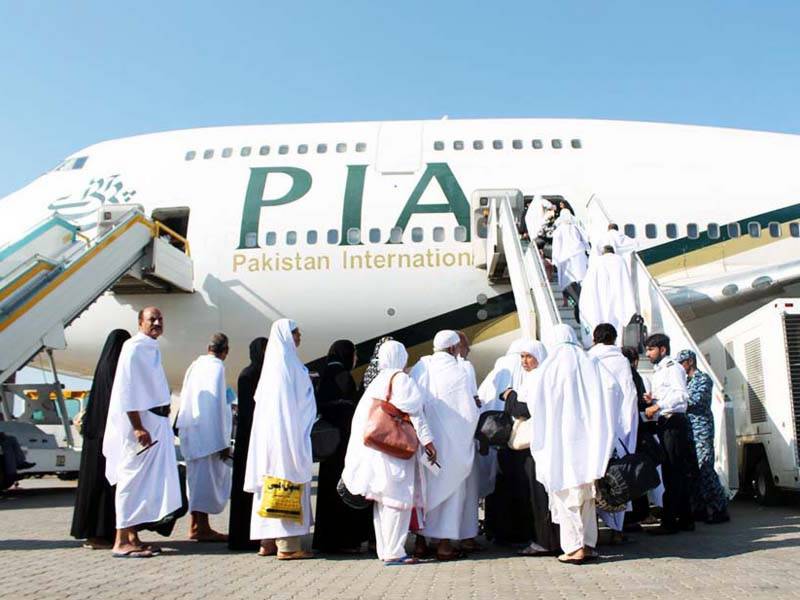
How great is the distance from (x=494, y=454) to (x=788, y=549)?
219 centimetres

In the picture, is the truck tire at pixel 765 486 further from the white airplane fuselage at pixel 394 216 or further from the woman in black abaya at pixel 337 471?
the woman in black abaya at pixel 337 471

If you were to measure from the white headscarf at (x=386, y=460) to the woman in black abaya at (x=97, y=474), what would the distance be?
197 cm

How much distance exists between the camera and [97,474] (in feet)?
21.0

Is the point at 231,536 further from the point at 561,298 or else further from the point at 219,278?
the point at 219,278

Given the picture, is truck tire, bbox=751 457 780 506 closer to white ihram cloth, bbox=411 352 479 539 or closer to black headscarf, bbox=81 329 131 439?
white ihram cloth, bbox=411 352 479 539

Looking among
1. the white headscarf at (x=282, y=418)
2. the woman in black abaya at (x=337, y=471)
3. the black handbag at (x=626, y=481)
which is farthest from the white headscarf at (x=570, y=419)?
the white headscarf at (x=282, y=418)

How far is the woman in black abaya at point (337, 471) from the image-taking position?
20.4 ft

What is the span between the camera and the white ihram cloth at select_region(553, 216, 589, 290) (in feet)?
36.3

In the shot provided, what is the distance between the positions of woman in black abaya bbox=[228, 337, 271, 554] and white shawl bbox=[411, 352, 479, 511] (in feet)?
4.57

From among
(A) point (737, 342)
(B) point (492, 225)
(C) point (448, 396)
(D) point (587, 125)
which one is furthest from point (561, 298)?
(C) point (448, 396)

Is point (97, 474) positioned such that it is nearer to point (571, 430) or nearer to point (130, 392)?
point (130, 392)

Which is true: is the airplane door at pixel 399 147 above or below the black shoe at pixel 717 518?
above

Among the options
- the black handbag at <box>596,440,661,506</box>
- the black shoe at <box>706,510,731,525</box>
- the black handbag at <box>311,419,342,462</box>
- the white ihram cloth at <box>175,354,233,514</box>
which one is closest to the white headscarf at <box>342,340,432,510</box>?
the black handbag at <box>311,419,342,462</box>

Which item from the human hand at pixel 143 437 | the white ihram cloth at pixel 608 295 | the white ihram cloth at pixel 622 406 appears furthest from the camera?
the white ihram cloth at pixel 608 295
